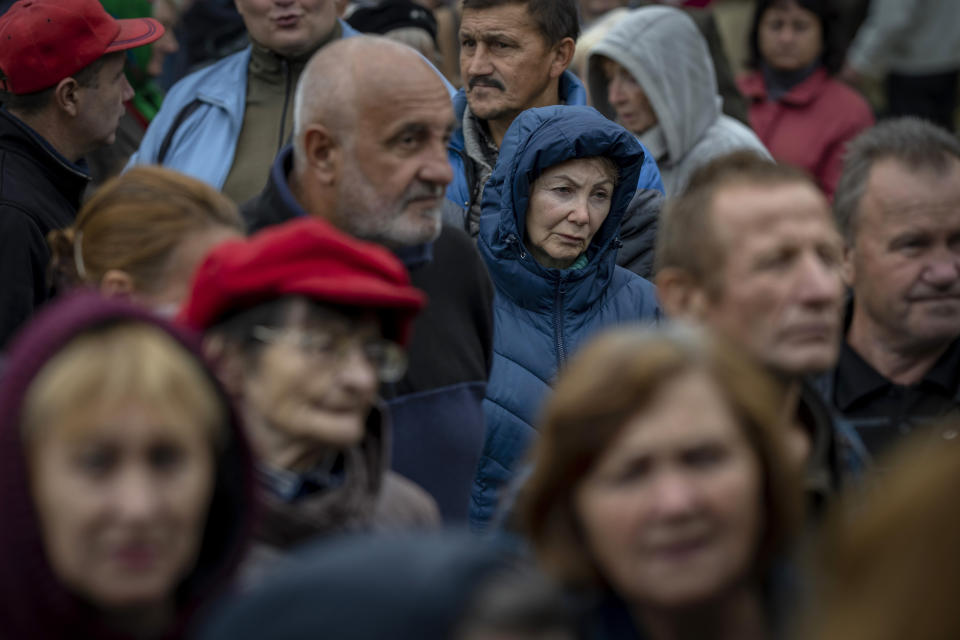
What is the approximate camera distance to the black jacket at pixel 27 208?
14.5ft

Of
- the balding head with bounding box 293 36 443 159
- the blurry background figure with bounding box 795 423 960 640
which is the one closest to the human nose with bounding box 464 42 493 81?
the balding head with bounding box 293 36 443 159

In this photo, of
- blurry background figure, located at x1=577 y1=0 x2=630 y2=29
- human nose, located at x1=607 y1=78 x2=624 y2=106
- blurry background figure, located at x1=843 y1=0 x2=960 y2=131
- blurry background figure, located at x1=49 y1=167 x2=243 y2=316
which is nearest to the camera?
blurry background figure, located at x1=49 y1=167 x2=243 y2=316

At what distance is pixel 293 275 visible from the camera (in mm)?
2785

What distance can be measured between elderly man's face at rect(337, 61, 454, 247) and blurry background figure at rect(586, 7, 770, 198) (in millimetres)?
2698

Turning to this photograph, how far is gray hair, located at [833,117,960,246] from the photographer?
12.6ft

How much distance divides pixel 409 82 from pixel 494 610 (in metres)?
2.09

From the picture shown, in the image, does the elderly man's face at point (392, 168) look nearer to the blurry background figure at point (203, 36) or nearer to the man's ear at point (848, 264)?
the man's ear at point (848, 264)

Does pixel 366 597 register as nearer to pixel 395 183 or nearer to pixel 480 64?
pixel 395 183

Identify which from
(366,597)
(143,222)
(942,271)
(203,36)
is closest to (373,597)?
(366,597)

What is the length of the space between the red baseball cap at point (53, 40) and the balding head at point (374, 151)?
5.20 feet

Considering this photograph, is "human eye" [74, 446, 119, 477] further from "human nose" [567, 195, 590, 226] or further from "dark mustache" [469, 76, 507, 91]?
"dark mustache" [469, 76, 507, 91]

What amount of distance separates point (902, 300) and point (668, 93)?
115 inches

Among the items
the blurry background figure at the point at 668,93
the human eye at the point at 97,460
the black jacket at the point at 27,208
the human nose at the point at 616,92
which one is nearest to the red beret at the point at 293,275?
the human eye at the point at 97,460

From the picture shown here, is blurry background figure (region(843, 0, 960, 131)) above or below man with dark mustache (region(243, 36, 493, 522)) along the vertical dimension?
below
